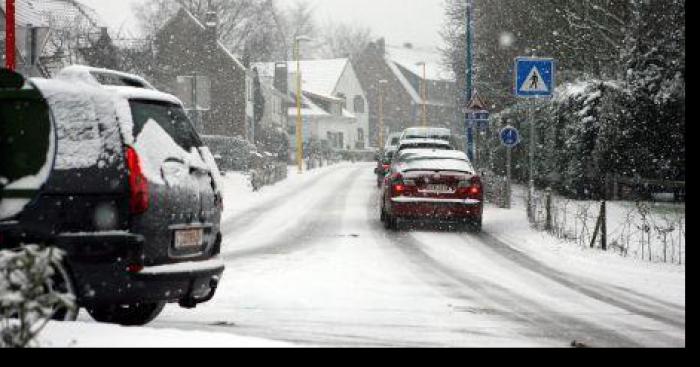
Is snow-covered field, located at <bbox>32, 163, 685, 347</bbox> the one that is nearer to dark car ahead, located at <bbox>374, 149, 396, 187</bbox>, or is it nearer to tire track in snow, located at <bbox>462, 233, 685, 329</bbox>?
tire track in snow, located at <bbox>462, 233, 685, 329</bbox>

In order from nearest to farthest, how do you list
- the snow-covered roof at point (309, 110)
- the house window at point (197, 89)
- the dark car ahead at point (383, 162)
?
the house window at point (197, 89), the dark car ahead at point (383, 162), the snow-covered roof at point (309, 110)

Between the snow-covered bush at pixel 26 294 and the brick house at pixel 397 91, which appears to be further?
the brick house at pixel 397 91

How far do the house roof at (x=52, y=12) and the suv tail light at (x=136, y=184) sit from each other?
111 feet

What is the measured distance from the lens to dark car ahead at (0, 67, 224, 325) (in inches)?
262

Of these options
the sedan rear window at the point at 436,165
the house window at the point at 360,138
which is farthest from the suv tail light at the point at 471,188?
the house window at the point at 360,138

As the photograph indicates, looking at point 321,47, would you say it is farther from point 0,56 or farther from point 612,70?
point 612,70

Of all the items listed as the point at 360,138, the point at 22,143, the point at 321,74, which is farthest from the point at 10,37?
the point at 360,138

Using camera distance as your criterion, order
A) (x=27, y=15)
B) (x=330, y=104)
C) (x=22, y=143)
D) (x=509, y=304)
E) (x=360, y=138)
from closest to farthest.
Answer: (x=22, y=143)
(x=509, y=304)
(x=27, y=15)
(x=330, y=104)
(x=360, y=138)

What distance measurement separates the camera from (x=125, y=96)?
Answer: 703cm

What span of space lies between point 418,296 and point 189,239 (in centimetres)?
333

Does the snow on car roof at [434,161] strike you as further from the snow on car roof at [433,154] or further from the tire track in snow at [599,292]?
the tire track in snow at [599,292]

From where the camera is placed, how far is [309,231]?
59.0 ft

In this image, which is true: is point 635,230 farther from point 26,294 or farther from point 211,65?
point 211,65

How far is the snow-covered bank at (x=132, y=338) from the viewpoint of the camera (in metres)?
5.55
